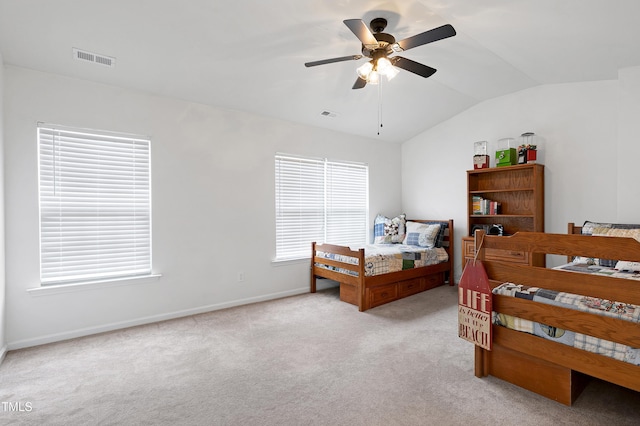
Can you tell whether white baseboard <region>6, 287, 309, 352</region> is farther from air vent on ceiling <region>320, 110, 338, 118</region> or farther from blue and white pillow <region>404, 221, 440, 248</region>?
air vent on ceiling <region>320, 110, 338, 118</region>

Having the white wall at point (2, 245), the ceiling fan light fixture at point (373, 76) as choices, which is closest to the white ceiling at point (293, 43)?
the white wall at point (2, 245)

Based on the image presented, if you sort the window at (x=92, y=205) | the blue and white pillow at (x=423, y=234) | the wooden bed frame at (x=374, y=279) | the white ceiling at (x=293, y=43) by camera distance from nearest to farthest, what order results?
1. the white ceiling at (x=293, y=43)
2. the window at (x=92, y=205)
3. the wooden bed frame at (x=374, y=279)
4. the blue and white pillow at (x=423, y=234)

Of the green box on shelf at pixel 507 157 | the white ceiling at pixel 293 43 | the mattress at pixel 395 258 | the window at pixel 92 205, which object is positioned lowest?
the mattress at pixel 395 258

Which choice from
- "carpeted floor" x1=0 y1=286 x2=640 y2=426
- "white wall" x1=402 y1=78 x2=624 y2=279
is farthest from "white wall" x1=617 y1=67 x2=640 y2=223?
"carpeted floor" x1=0 y1=286 x2=640 y2=426

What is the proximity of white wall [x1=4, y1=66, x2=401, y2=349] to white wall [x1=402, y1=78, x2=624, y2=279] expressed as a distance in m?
2.01

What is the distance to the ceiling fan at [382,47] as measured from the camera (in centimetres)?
215

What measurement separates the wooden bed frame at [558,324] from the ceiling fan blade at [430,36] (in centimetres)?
137

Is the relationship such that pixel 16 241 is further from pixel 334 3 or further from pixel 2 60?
pixel 334 3

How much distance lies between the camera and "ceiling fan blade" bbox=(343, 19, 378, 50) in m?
2.07

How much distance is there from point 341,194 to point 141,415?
3816 millimetres

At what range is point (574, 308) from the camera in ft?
6.07

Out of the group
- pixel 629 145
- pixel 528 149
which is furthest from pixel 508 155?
pixel 629 145

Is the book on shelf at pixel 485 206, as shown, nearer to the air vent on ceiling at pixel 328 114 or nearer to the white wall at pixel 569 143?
the white wall at pixel 569 143

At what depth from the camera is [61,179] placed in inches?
119
